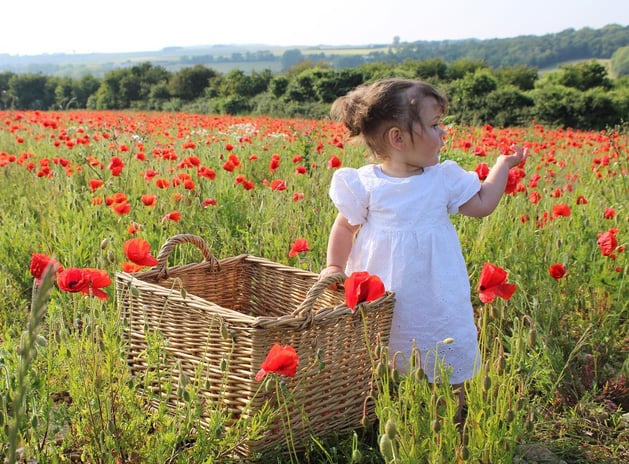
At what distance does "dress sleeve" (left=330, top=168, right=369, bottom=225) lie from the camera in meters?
2.10

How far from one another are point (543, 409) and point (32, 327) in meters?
1.85

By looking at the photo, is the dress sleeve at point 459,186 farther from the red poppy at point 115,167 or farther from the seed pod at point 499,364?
the red poppy at point 115,167

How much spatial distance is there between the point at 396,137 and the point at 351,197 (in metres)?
0.24

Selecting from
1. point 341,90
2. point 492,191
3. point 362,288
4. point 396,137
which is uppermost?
point 396,137

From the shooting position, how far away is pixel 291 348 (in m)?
1.39

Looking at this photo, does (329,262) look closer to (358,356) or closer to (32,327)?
(358,356)

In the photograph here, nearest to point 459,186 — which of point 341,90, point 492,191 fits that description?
point 492,191

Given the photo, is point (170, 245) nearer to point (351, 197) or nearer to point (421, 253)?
point (351, 197)

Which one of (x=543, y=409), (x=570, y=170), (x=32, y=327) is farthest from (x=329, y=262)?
(x=570, y=170)

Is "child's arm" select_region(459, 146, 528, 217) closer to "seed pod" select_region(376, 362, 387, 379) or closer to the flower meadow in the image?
the flower meadow

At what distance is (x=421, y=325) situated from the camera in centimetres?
200

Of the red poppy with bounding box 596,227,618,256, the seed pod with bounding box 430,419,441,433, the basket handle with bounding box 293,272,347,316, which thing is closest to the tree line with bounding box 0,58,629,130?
the red poppy with bounding box 596,227,618,256

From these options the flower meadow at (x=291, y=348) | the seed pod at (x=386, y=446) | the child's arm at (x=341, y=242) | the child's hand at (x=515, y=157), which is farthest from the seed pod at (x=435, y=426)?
the child's hand at (x=515, y=157)

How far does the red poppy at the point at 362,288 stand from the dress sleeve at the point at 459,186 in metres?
0.69
